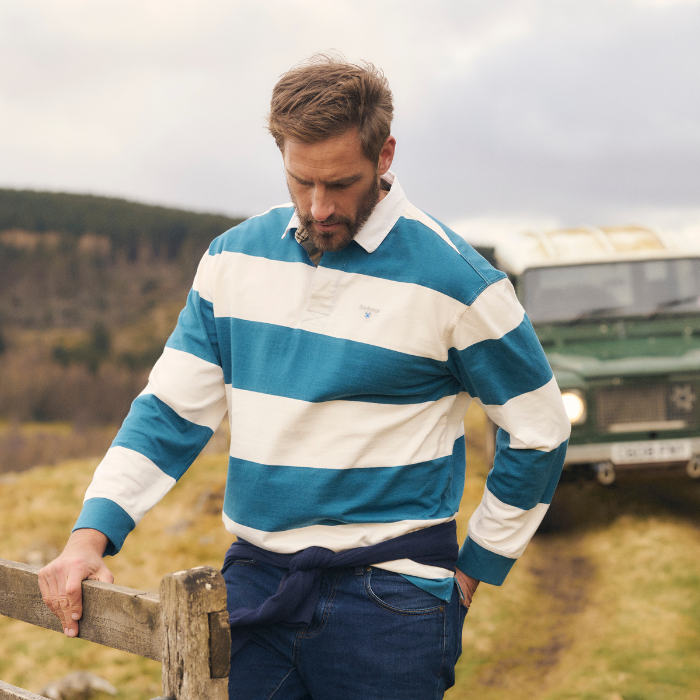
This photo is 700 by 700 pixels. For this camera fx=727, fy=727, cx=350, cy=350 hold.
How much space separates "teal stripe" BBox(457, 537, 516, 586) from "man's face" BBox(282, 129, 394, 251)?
864mm

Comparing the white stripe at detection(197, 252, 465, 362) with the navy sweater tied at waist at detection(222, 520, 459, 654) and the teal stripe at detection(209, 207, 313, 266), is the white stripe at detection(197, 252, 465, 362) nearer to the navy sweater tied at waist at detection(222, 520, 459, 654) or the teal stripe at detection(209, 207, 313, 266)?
the teal stripe at detection(209, 207, 313, 266)

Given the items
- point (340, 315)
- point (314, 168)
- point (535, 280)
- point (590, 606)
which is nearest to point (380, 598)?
point (340, 315)

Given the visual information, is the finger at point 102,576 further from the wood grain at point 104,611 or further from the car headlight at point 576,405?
the car headlight at point 576,405

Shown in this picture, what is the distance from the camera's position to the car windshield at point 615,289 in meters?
6.22

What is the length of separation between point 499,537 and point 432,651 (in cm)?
37

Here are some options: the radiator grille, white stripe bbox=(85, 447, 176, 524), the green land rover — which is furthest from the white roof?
white stripe bbox=(85, 447, 176, 524)

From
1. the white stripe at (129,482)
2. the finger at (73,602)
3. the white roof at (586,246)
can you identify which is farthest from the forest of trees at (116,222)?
the finger at (73,602)

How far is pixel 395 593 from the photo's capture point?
5.22 ft

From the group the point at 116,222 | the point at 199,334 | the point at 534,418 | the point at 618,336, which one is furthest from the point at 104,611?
the point at 116,222

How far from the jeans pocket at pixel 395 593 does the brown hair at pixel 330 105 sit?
0.94 m

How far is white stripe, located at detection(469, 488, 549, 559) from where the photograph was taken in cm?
185

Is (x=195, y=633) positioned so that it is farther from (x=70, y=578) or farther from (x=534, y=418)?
(x=534, y=418)

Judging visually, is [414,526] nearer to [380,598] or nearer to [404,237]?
[380,598]

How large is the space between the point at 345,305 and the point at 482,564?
778mm
